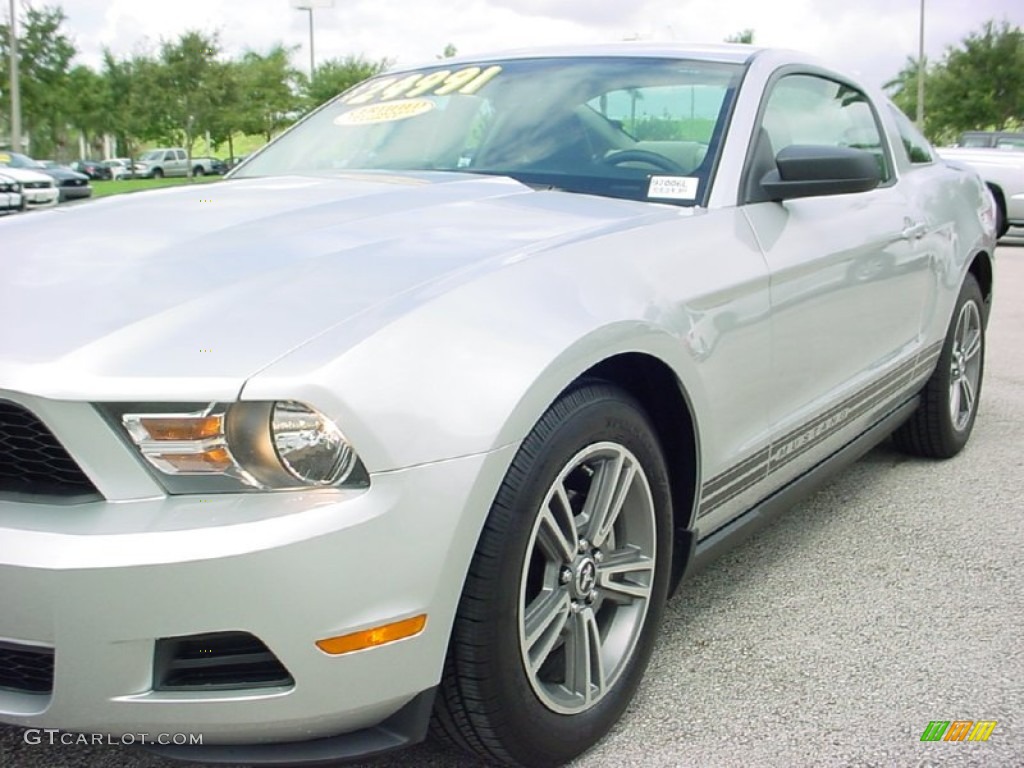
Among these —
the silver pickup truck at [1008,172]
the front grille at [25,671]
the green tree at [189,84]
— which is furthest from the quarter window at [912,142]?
the green tree at [189,84]

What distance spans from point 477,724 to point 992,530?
235cm

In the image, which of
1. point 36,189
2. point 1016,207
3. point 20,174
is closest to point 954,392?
point 1016,207

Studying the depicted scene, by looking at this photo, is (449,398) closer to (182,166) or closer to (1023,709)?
(1023,709)

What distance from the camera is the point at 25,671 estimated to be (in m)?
1.74

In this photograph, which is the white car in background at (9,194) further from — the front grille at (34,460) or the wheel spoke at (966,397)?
the front grille at (34,460)

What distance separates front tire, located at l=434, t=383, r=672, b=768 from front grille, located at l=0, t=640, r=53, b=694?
64 cm

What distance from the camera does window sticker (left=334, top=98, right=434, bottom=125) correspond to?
3402 millimetres

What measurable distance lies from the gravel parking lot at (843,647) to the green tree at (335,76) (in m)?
37.2

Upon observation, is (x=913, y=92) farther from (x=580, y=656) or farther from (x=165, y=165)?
(x=580, y=656)

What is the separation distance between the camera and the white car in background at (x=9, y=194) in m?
16.7

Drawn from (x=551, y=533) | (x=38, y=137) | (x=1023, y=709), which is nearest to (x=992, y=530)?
(x=1023, y=709)

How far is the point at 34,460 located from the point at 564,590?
99 centimetres

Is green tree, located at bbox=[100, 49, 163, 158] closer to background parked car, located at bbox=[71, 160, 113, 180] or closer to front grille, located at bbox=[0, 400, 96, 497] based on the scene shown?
background parked car, located at bbox=[71, 160, 113, 180]

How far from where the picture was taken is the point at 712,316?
240 centimetres
